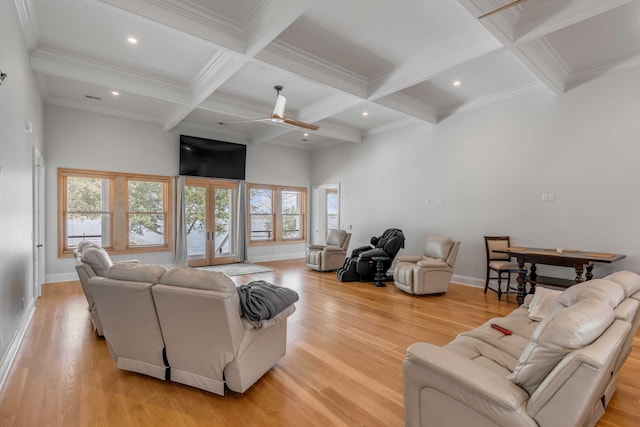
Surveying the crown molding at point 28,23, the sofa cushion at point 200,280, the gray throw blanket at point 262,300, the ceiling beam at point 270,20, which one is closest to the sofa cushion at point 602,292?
the gray throw blanket at point 262,300

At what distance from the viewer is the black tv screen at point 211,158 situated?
7.69 m

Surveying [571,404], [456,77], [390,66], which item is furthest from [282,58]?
[571,404]

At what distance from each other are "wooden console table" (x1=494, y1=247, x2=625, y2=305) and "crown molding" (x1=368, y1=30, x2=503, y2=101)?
2793 millimetres

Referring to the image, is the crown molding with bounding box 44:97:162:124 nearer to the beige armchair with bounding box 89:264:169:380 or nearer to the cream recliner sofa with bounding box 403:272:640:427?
the beige armchair with bounding box 89:264:169:380

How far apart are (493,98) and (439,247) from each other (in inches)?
113

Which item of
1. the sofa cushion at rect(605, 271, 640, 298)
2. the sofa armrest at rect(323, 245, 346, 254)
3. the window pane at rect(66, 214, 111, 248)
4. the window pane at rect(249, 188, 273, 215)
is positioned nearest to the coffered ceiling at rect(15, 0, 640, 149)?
the window pane at rect(66, 214, 111, 248)

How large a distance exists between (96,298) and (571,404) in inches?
117

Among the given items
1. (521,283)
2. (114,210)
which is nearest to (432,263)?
(521,283)

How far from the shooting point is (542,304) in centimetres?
279

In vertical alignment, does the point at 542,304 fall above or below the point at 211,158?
below

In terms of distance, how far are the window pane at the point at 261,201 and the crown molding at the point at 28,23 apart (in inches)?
219

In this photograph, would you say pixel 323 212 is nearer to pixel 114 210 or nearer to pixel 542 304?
pixel 114 210

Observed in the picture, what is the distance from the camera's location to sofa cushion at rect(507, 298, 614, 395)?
133cm

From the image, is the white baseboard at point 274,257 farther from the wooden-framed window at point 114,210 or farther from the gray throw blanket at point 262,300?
the gray throw blanket at point 262,300
